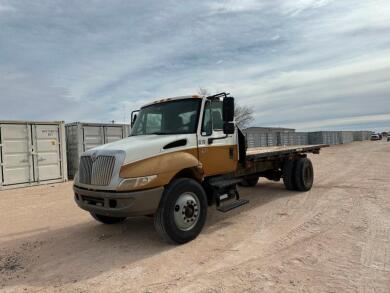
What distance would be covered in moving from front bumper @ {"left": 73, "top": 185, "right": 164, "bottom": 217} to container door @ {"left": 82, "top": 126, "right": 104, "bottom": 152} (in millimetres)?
11201

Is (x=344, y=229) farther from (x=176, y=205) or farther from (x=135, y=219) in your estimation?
(x=135, y=219)

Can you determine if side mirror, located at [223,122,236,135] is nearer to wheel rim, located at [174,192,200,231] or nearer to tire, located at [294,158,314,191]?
wheel rim, located at [174,192,200,231]

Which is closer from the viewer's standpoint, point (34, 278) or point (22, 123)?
point (34, 278)

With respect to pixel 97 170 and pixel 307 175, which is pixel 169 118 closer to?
pixel 97 170

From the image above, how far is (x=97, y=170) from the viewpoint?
5488 mm

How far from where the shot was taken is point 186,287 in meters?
4.04

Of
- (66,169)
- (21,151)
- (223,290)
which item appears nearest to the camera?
(223,290)

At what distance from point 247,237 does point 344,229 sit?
69.1 inches

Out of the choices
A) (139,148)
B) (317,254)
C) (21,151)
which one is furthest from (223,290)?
(21,151)

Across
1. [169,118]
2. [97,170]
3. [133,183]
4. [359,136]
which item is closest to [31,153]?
[169,118]

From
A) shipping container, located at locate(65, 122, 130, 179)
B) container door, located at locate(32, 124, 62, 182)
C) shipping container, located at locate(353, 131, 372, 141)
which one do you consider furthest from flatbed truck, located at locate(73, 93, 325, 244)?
shipping container, located at locate(353, 131, 372, 141)

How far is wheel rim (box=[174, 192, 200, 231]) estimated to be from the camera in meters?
5.57

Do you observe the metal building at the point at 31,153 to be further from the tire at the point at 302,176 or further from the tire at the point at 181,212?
the tire at the point at 181,212

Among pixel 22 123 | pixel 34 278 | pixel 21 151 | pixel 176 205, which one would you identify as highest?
pixel 22 123
